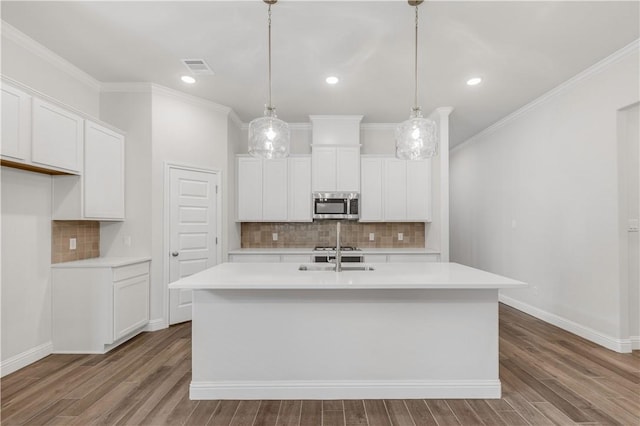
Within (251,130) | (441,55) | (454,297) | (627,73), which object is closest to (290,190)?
(251,130)

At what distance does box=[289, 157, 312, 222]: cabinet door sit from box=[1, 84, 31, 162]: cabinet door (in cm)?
306

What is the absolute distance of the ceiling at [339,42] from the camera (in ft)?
8.19

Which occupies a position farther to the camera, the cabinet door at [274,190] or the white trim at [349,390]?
the cabinet door at [274,190]

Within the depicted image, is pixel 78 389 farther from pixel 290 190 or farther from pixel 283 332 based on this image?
pixel 290 190

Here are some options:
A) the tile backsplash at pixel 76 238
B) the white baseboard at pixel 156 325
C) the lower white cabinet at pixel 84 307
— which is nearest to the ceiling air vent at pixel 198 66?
the tile backsplash at pixel 76 238

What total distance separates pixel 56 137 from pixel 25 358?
1987 millimetres

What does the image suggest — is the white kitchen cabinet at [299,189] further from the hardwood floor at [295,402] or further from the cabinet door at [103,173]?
the hardwood floor at [295,402]

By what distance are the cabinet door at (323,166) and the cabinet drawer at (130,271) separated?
250 centimetres

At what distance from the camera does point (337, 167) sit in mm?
4906

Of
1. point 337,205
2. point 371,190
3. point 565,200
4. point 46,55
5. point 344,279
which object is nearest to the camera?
point 344,279

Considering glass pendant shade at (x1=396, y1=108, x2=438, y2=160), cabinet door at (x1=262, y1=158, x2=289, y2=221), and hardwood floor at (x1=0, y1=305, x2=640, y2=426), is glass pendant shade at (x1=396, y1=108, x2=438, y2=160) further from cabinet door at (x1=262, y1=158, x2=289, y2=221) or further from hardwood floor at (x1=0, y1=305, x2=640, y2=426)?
cabinet door at (x1=262, y1=158, x2=289, y2=221)

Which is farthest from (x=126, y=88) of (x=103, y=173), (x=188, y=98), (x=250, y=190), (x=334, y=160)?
(x=334, y=160)

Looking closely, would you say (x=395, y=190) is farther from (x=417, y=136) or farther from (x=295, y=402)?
(x=295, y=402)

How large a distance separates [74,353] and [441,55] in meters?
4.61
